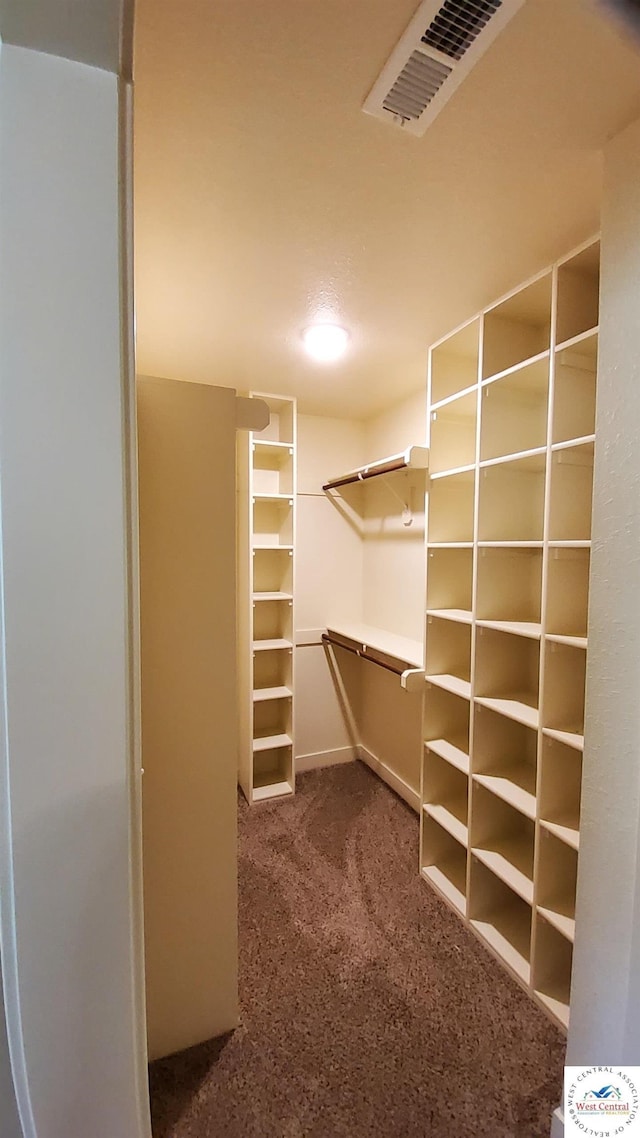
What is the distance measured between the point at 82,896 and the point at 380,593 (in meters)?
2.34

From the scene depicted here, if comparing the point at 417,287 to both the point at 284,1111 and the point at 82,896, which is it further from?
the point at 284,1111

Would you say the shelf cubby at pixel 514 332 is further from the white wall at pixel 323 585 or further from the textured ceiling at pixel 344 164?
the white wall at pixel 323 585

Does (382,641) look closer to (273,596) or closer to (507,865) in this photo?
(273,596)

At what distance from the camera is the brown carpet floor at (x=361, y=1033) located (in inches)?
41.5

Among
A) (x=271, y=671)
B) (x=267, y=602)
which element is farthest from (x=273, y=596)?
(x=271, y=671)

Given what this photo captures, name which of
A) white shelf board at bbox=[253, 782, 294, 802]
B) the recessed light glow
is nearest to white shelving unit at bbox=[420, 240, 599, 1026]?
the recessed light glow

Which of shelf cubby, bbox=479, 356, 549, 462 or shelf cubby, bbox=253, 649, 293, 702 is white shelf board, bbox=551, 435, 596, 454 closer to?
shelf cubby, bbox=479, 356, 549, 462

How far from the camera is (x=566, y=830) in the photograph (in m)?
1.24

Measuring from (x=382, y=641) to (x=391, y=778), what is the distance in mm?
920

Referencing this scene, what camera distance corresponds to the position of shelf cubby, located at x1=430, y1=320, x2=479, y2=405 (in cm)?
179

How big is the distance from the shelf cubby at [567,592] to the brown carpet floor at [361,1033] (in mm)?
1204

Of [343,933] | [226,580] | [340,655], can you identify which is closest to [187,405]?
[226,580]

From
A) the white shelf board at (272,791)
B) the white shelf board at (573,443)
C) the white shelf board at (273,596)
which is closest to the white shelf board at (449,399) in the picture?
the white shelf board at (573,443)

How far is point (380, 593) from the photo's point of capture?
271cm
